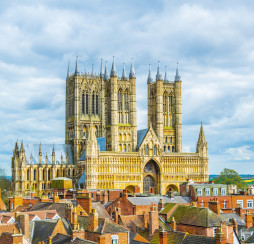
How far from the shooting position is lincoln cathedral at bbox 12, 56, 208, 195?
11588 cm

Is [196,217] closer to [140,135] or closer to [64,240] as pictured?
[64,240]

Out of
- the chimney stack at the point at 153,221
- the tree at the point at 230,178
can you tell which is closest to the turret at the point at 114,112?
the tree at the point at 230,178

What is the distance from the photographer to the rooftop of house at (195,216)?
147 ft

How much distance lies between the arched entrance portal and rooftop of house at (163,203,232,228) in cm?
7109

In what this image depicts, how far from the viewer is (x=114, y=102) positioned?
123188mm

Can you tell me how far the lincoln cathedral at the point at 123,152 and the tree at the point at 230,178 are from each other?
6848 mm

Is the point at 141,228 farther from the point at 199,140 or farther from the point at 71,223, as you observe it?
the point at 199,140

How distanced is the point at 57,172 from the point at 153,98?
30310mm

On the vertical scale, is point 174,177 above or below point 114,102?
below

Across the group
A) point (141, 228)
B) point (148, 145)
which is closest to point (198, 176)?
point (148, 145)

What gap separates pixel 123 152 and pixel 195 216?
233ft

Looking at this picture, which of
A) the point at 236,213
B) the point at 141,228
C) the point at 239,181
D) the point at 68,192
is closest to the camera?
the point at 141,228

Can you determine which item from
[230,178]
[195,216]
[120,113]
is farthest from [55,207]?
[230,178]

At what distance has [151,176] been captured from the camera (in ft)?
403
